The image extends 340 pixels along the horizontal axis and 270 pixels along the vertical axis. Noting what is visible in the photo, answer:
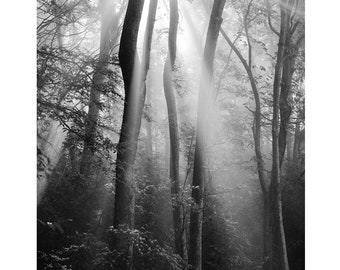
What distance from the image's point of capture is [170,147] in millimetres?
6754

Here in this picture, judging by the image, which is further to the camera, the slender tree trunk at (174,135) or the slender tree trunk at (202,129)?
the slender tree trunk at (174,135)

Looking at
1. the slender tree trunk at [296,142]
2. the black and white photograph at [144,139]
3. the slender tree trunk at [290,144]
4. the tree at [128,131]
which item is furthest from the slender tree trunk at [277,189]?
the tree at [128,131]

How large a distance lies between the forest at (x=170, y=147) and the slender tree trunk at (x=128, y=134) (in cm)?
1

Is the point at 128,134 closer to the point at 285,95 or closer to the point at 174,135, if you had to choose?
the point at 174,135

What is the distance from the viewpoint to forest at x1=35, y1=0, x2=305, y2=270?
414cm

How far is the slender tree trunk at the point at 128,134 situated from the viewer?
13.3 ft

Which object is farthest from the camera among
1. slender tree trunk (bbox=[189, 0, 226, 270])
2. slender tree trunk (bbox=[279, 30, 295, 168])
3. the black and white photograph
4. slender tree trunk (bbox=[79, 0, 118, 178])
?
slender tree trunk (bbox=[279, 30, 295, 168])

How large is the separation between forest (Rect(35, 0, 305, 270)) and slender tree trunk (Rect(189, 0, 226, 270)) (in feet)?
0.05

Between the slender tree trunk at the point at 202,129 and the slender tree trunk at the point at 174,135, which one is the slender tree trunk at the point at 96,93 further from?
the slender tree trunk at the point at 202,129

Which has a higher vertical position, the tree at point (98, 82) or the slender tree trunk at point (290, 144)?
the tree at point (98, 82)

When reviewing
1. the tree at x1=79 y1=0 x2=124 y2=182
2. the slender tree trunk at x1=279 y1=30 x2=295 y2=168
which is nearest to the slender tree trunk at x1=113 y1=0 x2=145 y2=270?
the tree at x1=79 y1=0 x2=124 y2=182

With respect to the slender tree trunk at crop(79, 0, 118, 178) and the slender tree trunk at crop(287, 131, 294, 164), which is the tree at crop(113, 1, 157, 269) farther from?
the slender tree trunk at crop(287, 131, 294, 164)

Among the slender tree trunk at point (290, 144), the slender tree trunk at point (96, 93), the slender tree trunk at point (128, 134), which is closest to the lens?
the slender tree trunk at point (96, 93)
